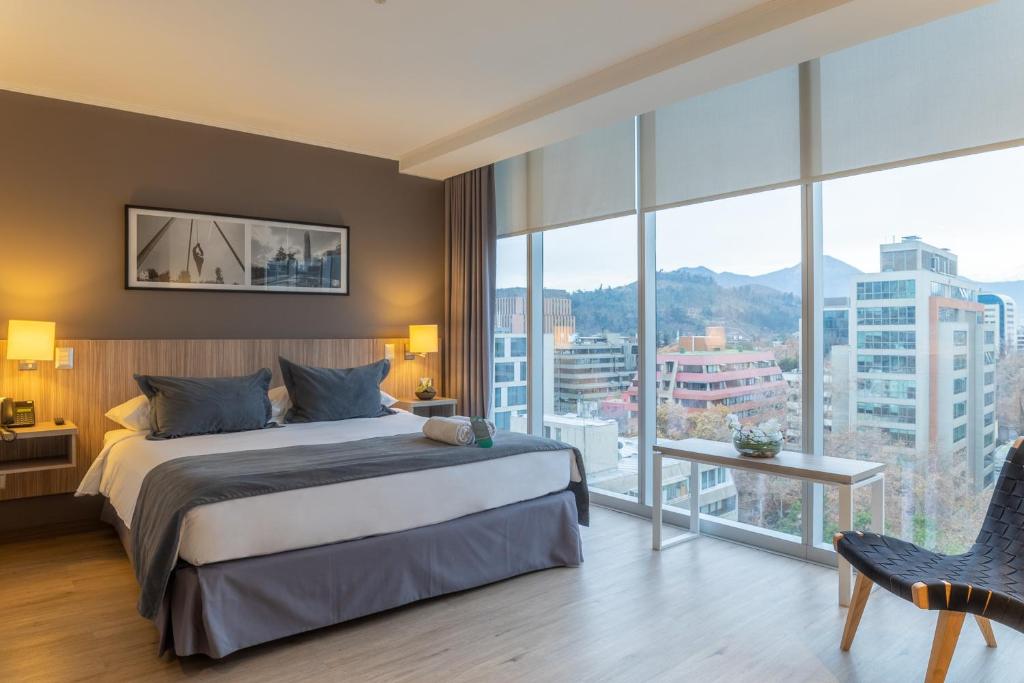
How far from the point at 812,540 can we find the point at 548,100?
2.98 metres

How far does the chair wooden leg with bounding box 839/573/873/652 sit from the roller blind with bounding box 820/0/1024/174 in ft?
6.60

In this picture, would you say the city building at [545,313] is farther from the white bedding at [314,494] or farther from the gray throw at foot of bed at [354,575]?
the gray throw at foot of bed at [354,575]

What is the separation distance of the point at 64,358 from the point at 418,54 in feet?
9.21

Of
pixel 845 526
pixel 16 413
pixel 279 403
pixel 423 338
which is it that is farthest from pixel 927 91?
pixel 16 413

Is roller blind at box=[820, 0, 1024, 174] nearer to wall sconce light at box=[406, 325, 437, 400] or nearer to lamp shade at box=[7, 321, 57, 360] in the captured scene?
wall sconce light at box=[406, 325, 437, 400]

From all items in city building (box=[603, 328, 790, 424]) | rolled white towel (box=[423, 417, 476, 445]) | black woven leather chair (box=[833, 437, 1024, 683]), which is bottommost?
black woven leather chair (box=[833, 437, 1024, 683])

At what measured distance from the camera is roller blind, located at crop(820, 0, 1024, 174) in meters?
2.86

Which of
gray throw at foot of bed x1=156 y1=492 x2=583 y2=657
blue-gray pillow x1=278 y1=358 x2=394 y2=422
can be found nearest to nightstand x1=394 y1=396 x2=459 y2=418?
blue-gray pillow x1=278 y1=358 x2=394 y2=422

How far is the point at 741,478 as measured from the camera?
398cm

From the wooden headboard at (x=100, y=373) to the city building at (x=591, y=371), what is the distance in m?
1.98

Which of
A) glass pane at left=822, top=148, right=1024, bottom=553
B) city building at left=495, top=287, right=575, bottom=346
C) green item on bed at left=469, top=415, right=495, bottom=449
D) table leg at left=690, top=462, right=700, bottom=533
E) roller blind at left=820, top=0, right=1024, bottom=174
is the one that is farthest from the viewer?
city building at left=495, top=287, right=575, bottom=346

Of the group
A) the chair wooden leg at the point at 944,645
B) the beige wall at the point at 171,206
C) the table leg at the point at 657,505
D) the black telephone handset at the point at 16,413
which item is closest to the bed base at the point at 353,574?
the table leg at the point at 657,505

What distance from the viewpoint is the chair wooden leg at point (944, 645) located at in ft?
6.72

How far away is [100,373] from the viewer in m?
4.13
